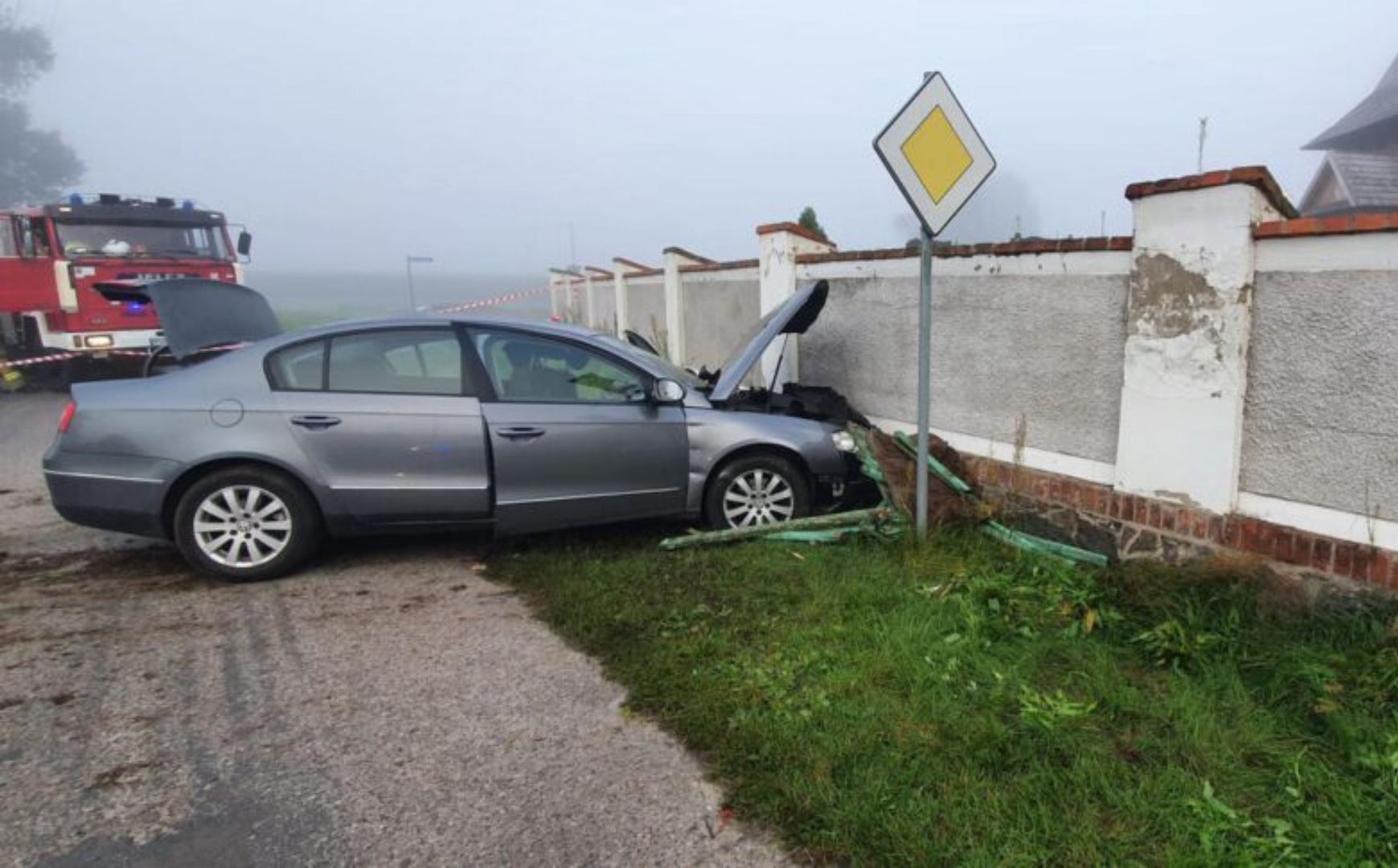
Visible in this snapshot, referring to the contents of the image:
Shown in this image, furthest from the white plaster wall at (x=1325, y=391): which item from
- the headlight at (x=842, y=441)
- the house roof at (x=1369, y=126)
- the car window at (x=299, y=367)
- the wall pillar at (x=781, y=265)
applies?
the house roof at (x=1369, y=126)

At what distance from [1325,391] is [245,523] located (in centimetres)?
535

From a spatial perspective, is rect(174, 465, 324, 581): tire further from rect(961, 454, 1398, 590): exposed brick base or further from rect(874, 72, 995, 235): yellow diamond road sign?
rect(961, 454, 1398, 590): exposed brick base

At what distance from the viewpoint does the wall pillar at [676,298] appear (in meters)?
10.6

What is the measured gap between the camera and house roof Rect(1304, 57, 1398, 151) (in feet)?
109

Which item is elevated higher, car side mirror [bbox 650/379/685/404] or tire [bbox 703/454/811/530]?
car side mirror [bbox 650/379/685/404]

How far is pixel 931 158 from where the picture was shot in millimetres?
4531

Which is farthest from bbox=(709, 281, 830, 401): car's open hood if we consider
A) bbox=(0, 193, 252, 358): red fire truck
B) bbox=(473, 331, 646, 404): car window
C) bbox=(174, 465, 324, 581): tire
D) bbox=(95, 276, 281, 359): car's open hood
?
bbox=(0, 193, 252, 358): red fire truck

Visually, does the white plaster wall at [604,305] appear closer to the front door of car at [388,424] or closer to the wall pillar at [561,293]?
the wall pillar at [561,293]

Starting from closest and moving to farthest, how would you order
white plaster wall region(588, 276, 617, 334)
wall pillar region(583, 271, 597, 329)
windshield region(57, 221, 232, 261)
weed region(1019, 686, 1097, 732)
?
weed region(1019, 686, 1097, 732)
windshield region(57, 221, 232, 261)
white plaster wall region(588, 276, 617, 334)
wall pillar region(583, 271, 597, 329)

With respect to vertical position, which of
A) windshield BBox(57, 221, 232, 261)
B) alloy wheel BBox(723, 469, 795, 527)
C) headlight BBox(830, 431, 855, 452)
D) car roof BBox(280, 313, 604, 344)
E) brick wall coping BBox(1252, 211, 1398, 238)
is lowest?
alloy wheel BBox(723, 469, 795, 527)

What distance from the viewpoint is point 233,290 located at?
24.1 feet

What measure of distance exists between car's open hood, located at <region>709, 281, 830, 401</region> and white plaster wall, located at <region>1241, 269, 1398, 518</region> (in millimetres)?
2833

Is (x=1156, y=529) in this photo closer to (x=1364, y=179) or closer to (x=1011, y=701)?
(x=1011, y=701)

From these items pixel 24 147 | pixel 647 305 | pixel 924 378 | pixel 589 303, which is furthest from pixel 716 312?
pixel 24 147
